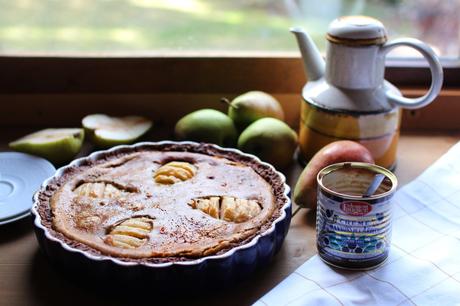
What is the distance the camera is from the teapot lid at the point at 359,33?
0.91m

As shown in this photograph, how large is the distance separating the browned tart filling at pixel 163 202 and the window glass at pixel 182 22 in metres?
0.35

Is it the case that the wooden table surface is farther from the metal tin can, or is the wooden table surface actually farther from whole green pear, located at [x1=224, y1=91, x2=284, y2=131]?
whole green pear, located at [x1=224, y1=91, x2=284, y2=131]

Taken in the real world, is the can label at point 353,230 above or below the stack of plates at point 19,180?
above

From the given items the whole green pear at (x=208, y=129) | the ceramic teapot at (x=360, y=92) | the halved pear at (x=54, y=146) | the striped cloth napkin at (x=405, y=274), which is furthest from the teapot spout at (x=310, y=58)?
the halved pear at (x=54, y=146)

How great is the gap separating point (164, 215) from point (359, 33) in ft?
1.27

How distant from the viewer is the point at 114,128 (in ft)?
3.58

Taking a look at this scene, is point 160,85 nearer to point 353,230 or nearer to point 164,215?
point 164,215

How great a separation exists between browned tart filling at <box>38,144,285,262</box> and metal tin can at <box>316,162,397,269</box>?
73 mm

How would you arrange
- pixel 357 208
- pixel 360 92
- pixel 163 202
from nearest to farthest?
pixel 357 208, pixel 163 202, pixel 360 92

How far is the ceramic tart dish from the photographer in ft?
2.31

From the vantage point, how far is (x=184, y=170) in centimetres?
91

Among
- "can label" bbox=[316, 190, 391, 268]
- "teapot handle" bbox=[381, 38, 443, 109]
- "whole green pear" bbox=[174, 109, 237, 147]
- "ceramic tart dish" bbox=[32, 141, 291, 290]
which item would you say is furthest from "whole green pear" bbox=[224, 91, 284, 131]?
"can label" bbox=[316, 190, 391, 268]

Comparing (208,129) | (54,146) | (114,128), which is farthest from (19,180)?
(208,129)

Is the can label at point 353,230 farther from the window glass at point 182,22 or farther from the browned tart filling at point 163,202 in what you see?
the window glass at point 182,22
